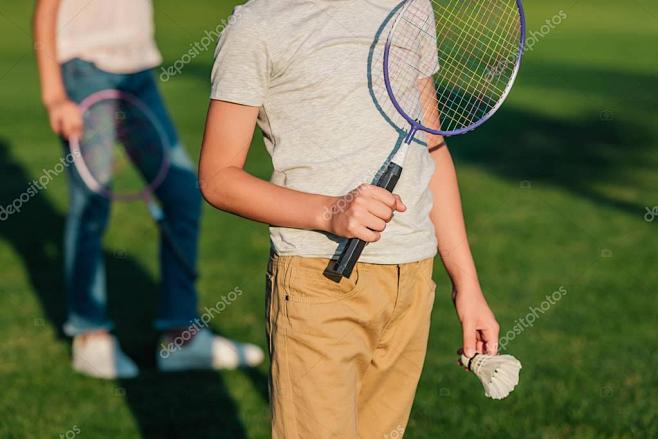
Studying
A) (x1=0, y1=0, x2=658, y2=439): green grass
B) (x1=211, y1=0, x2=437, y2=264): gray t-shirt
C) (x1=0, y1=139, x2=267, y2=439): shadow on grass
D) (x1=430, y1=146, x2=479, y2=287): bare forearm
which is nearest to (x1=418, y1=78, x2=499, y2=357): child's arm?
(x1=430, y1=146, x2=479, y2=287): bare forearm

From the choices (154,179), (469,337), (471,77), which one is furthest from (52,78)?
(469,337)

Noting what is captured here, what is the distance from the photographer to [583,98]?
51.1ft

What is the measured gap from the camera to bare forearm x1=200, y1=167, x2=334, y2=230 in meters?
2.49

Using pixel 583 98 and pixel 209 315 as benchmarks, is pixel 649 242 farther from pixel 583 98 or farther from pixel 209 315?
pixel 583 98

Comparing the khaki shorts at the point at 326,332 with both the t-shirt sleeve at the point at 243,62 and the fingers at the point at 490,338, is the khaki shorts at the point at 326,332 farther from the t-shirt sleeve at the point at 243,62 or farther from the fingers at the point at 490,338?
the t-shirt sleeve at the point at 243,62

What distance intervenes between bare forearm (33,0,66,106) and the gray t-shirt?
8.22 feet

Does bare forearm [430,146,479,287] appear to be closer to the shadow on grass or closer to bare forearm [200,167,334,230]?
bare forearm [200,167,334,230]

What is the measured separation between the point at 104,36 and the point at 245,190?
286 cm

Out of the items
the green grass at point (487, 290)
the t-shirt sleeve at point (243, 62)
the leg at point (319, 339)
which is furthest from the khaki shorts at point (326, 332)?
the green grass at point (487, 290)

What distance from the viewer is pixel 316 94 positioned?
8.51 ft

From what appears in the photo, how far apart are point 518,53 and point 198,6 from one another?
88.8 feet

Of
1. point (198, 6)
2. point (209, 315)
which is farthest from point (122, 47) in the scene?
point (198, 6)

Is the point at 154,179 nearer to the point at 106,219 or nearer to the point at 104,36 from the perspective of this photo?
the point at 106,219

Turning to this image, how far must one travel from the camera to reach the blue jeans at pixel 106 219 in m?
5.17
